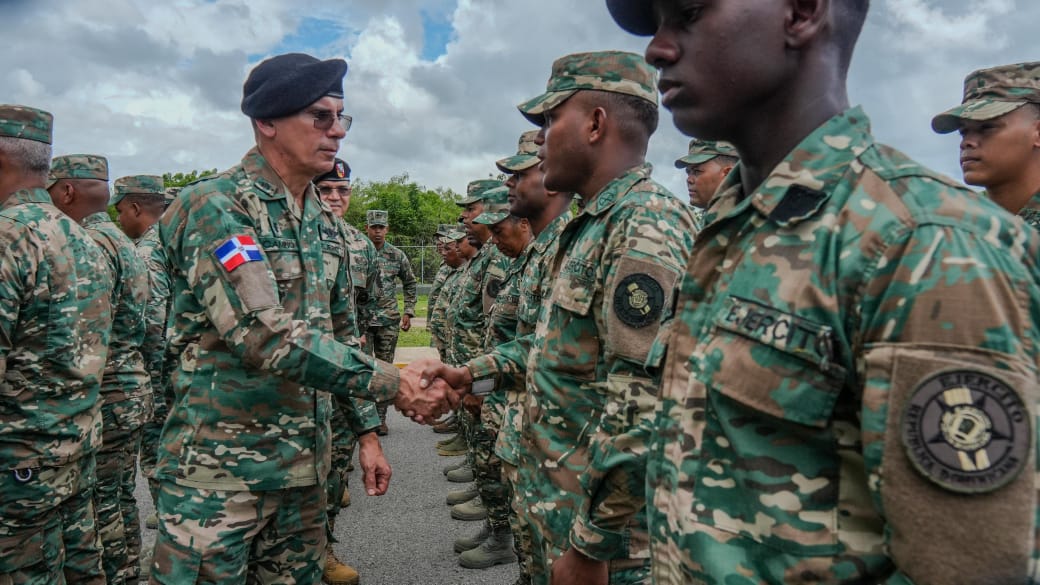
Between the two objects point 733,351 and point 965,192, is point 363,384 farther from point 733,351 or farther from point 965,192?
point 965,192

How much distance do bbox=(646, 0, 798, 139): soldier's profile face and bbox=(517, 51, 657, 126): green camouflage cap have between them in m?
1.38

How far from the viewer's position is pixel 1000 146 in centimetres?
354

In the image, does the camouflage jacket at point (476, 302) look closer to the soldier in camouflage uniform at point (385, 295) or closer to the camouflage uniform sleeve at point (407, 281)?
the soldier in camouflage uniform at point (385, 295)

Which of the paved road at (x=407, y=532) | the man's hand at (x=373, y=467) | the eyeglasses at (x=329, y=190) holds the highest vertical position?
the eyeglasses at (x=329, y=190)

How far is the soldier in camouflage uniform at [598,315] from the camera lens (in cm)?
207

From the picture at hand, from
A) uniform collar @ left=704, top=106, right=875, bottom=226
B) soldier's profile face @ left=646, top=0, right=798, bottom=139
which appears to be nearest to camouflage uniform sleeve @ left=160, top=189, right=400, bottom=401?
soldier's profile face @ left=646, top=0, right=798, bottom=139

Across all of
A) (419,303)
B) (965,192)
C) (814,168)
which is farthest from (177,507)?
(419,303)

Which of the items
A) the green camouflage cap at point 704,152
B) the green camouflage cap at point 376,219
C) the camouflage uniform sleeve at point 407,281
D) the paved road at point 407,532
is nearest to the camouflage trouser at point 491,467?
the paved road at point 407,532

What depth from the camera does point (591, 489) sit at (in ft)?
6.70

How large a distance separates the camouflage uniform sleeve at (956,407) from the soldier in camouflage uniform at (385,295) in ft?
23.8

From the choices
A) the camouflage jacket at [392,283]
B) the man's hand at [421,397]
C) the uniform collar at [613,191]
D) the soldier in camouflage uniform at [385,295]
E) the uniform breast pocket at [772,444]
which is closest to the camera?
the uniform breast pocket at [772,444]

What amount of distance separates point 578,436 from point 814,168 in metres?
1.65

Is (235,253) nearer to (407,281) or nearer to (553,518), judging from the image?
(553,518)

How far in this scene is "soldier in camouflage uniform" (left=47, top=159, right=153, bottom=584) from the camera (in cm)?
448
